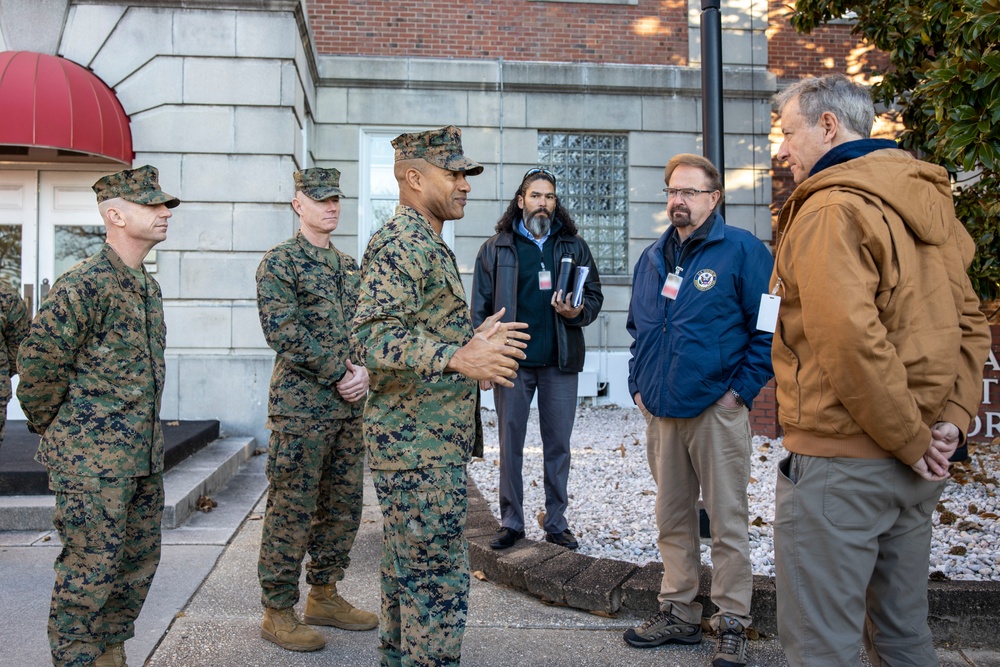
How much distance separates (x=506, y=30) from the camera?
493 inches

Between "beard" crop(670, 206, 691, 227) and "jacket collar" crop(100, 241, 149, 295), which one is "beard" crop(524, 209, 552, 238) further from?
"jacket collar" crop(100, 241, 149, 295)

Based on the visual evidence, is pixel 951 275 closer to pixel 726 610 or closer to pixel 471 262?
pixel 726 610

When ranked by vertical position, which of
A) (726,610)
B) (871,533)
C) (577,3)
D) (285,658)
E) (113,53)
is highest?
(577,3)

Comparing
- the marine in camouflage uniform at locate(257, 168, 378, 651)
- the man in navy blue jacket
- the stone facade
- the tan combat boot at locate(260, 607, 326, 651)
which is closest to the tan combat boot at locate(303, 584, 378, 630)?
the marine in camouflage uniform at locate(257, 168, 378, 651)

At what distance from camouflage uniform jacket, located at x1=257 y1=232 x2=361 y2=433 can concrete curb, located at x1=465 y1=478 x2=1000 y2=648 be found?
1.30 metres

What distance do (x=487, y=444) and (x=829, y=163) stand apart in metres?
7.57

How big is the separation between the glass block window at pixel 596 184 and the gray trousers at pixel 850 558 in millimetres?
10520

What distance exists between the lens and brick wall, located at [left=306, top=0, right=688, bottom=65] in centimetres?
1229

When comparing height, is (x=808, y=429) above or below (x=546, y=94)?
below

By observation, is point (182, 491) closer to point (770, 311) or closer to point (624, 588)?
point (624, 588)

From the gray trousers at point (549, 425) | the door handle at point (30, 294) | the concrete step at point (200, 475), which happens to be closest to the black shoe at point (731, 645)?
the gray trousers at point (549, 425)

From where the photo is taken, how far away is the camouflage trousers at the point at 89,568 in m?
3.23

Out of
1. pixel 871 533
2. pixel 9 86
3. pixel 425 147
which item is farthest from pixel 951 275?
pixel 9 86

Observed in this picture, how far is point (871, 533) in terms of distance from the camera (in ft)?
7.97
